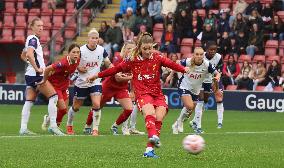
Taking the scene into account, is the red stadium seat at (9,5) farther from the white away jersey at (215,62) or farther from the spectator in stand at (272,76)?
the white away jersey at (215,62)

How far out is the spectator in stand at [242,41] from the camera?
32562 millimetres

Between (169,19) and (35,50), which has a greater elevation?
(35,50)

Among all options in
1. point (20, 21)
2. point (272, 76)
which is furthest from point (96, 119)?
point (20, 21)

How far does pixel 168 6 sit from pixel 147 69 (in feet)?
68.6

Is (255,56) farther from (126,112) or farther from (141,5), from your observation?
(126,112)

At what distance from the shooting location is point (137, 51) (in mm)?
14586

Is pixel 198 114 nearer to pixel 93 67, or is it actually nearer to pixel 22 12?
pixel 93 67

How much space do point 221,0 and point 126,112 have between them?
16.5 meters

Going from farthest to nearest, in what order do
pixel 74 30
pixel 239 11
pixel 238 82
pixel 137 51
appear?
pixel 74 30
pixel 239 11
pixel 238 82
pixel 137 51

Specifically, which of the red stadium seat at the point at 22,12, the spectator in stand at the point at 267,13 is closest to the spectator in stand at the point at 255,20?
the spectator in stand at the point at 267,13

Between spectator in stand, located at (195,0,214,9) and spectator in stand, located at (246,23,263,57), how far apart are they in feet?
9.92

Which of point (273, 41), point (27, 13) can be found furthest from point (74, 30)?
point (273, 41)

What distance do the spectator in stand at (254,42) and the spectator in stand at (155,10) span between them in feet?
14.1

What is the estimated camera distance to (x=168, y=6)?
1393 inches
